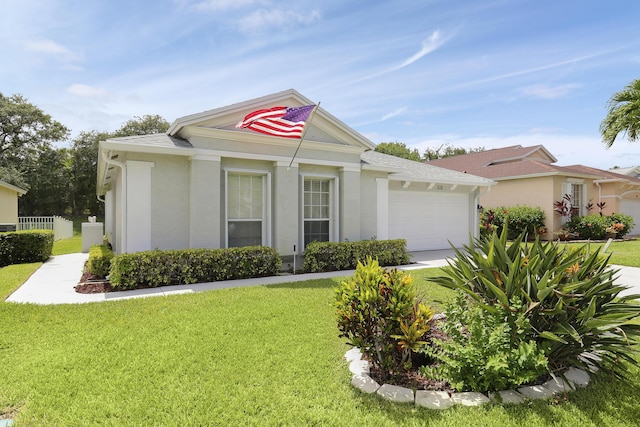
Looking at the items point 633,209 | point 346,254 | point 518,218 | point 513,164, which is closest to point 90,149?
point 346,254

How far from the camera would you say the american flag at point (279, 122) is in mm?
9141

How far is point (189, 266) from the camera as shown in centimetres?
846

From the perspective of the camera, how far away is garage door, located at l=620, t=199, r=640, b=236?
77.0ft

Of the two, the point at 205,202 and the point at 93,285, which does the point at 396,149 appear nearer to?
the point at 205,202

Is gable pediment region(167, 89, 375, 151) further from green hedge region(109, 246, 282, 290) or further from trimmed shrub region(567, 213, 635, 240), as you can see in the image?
trimmed shrub region(567, 213, 635, 240)

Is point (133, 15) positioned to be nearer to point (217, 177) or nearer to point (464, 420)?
point (217, 177)

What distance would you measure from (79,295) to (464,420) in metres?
7.61

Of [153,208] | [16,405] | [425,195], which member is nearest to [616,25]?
[425,195]

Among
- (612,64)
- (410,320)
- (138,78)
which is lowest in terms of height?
(410,320)

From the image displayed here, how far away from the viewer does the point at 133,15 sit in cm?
831

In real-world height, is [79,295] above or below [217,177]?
below

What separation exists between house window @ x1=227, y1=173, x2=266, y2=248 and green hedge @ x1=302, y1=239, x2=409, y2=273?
163 cm

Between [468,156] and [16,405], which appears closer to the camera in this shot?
[16,405]

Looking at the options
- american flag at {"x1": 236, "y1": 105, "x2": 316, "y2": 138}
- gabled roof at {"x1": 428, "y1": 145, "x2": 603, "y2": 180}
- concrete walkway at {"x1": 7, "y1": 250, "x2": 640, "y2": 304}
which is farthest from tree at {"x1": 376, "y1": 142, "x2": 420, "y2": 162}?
american flag at {"x1": 236, "y1": 105, "x2": 316, "y2": 138}
